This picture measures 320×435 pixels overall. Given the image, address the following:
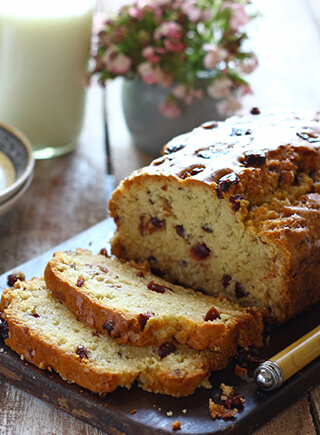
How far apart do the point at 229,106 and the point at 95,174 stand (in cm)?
104

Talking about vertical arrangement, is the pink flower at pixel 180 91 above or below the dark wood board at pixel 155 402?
above

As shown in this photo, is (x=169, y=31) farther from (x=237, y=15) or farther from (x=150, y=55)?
(x=237, y=15)

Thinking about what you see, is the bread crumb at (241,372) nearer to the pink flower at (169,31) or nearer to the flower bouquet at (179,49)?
the flower bouquet at (179,49)

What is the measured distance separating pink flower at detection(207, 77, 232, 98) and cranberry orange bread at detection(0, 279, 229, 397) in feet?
6.78

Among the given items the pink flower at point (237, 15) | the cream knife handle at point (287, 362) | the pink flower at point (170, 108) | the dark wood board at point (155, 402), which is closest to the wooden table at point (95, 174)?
the dark wood board at point (155, 402)

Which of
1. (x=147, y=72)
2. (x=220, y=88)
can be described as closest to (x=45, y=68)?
(x=147, y=72)

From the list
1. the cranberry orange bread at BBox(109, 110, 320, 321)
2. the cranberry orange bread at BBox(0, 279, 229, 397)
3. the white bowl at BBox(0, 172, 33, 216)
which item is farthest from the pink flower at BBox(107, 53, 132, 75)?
the cranberry orange bread at BBox(0, 279, 229, 397)

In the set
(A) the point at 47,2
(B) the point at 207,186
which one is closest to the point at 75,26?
(A) the point at 47,2

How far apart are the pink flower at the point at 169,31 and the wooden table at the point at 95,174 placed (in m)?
0.59

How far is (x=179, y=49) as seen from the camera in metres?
4.07

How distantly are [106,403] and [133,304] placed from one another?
1.57 feet

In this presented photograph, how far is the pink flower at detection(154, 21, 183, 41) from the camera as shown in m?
3.99

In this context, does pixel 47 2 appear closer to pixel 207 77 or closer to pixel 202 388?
pixel 207 77

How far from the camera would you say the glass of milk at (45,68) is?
13.0ft
